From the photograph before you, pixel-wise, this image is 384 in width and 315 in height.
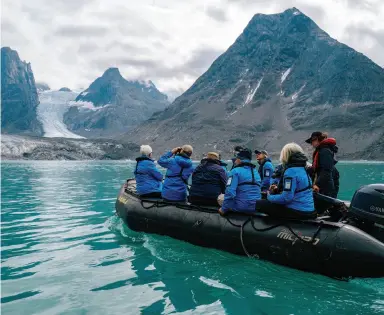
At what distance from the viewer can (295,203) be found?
29.8 ft

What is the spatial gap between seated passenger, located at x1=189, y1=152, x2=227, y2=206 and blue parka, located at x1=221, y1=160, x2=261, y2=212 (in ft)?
3.85

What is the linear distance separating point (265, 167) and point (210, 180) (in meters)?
4.53

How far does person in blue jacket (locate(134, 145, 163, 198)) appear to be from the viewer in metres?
13.5

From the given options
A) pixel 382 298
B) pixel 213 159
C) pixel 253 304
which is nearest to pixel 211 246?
pixel 213 159

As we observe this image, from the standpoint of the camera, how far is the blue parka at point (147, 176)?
44.3ft

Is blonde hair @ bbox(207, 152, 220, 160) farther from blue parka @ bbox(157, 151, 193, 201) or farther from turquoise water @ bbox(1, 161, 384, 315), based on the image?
turquoise water @ bbox(1, 161, 384, 315)

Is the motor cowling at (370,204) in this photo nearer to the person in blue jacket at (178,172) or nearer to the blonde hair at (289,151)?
the blonde hair at (289,151)

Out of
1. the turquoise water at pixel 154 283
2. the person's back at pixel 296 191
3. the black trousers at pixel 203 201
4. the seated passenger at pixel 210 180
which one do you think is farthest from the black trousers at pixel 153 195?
the person's back at pixel 296 191

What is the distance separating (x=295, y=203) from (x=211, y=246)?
2.96 meters

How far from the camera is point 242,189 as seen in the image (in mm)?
10172

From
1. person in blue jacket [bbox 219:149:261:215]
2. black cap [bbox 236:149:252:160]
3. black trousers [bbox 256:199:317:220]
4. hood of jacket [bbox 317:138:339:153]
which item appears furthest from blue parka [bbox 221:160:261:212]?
hood of jacket [bbox 317:138:339:153]

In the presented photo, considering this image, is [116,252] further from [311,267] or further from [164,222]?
[311,267]

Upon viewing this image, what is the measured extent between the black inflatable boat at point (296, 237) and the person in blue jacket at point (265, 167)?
4.80 meters

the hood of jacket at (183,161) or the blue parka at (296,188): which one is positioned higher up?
the hood of jacket at (183,161)
